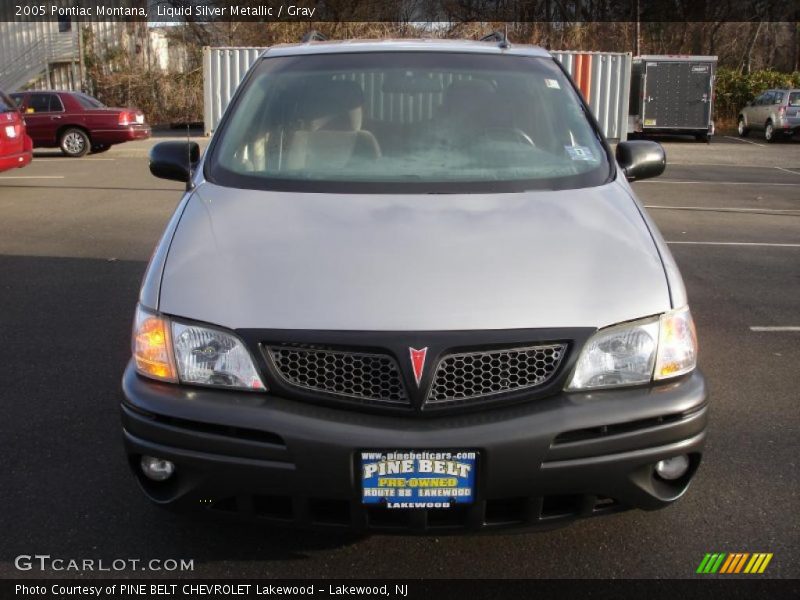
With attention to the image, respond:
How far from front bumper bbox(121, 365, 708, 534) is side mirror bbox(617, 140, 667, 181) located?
1803 mm

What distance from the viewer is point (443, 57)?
4.32 m

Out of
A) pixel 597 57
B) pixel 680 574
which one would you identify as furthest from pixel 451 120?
pixel 597 57

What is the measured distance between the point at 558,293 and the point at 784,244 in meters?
7.93

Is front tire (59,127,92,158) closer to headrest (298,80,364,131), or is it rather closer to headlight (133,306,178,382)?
headrest (298,80,364,131)

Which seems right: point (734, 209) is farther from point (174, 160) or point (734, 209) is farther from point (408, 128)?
point (174, 160)

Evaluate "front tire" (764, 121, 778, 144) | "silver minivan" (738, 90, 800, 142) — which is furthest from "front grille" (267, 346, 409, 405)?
"front tire" (764, 121, 778, 144)

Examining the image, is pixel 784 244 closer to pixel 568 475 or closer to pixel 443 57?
pixel 443 57

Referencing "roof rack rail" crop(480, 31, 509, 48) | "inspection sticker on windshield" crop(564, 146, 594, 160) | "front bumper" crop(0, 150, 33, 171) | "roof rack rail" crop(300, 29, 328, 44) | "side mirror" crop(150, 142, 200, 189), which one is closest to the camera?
"inspection sticker on windshield" crop(564, 146, 594, 160)

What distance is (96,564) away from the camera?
3121 millimetres

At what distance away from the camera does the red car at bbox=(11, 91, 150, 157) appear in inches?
818

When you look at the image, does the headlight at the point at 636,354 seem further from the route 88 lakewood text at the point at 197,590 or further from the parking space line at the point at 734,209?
the parking space line at the point at 734,209

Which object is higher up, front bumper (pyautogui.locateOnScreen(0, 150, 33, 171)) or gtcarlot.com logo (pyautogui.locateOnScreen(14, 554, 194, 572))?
front bumper (pyautogui.locateOnScreen(0, 150, 33, 171))

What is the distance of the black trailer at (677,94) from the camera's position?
91.0 ft

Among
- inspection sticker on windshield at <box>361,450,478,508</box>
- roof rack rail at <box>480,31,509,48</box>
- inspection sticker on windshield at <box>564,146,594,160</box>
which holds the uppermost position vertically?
roof rack rail at <box>480,31,509,48</box>
